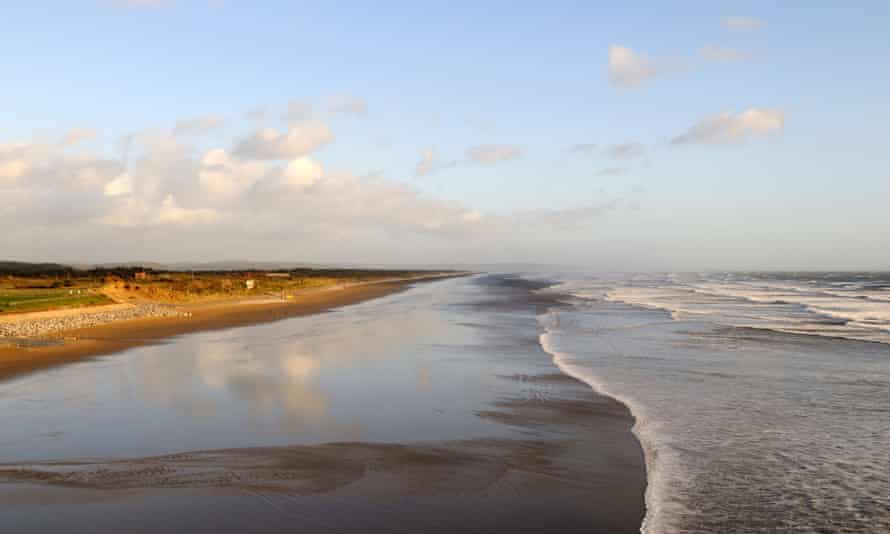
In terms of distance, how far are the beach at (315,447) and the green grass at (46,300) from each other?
16963 millimetres

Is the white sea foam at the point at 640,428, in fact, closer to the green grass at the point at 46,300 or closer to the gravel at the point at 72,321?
the gravel at the point at 72,321

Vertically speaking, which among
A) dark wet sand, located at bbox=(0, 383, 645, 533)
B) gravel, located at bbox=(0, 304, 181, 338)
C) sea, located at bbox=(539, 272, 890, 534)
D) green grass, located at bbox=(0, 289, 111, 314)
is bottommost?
sea, located at bbox=(539, 272, 890, 534)

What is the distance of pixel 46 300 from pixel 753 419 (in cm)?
3991

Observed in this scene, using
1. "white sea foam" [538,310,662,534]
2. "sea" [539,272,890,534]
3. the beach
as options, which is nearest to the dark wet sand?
the beach

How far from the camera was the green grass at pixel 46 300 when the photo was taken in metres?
35.1

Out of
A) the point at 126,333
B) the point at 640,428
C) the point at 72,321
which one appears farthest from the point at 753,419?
the point at 72,321

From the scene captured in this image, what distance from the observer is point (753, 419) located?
13445 millimetres

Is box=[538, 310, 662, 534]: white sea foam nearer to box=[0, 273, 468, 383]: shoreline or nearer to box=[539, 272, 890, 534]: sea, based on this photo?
box=[539, 272, 890, 534]: sea

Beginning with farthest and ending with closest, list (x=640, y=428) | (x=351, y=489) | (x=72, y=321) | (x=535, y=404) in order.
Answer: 1. (x=72, y=321)
2. (x=535, y=404)
3. (x=640, y=428)
4. (x=351, y=489)

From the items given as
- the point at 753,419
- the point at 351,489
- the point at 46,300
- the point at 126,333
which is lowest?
the point at 753,419

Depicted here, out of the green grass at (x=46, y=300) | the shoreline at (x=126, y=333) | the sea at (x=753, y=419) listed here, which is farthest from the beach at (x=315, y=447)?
the green grass at (x=46, y=300)

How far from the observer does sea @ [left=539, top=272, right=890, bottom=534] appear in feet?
28.3

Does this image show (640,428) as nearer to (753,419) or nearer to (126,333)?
(753,419)

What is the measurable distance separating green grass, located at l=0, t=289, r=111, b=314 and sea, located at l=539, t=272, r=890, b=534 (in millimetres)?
28208
